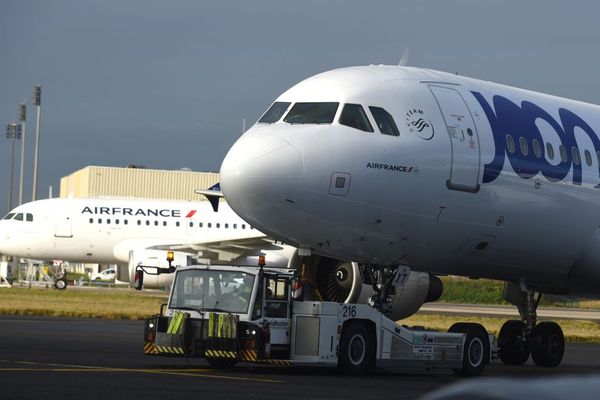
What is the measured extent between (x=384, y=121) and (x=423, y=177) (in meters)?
0.99

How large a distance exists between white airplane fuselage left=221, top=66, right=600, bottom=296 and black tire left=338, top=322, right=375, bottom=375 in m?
1.10

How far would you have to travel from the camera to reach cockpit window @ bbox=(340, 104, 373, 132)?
17141 mm

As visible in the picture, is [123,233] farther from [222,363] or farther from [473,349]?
[473,349]

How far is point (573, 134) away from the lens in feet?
66.8

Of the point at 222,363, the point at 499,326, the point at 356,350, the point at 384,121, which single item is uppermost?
the point at 384,121

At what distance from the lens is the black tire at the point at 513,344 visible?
75.5ft

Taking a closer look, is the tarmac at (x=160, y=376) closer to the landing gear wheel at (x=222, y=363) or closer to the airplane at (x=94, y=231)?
the landing gear wheel at (x=222, y=363)

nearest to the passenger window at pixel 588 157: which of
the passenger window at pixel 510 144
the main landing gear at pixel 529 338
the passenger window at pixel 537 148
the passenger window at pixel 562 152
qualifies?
the passenger window at pixel 562 152

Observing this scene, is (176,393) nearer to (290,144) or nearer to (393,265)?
(290,144)

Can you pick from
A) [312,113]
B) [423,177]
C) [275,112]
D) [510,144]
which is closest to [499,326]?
[510,144]

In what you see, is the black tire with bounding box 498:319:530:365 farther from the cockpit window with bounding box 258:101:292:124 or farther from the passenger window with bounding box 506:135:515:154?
the cockpit window with bounding box 258:101:292:124

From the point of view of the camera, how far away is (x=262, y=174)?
16031 millimetres

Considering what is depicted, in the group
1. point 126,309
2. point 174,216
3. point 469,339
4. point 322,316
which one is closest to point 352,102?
point 322,316

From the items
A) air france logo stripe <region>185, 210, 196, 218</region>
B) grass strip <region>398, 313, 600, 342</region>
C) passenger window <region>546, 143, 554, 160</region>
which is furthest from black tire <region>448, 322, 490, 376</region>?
air france logo stripe <region>185, 210, 196, 218</region>
